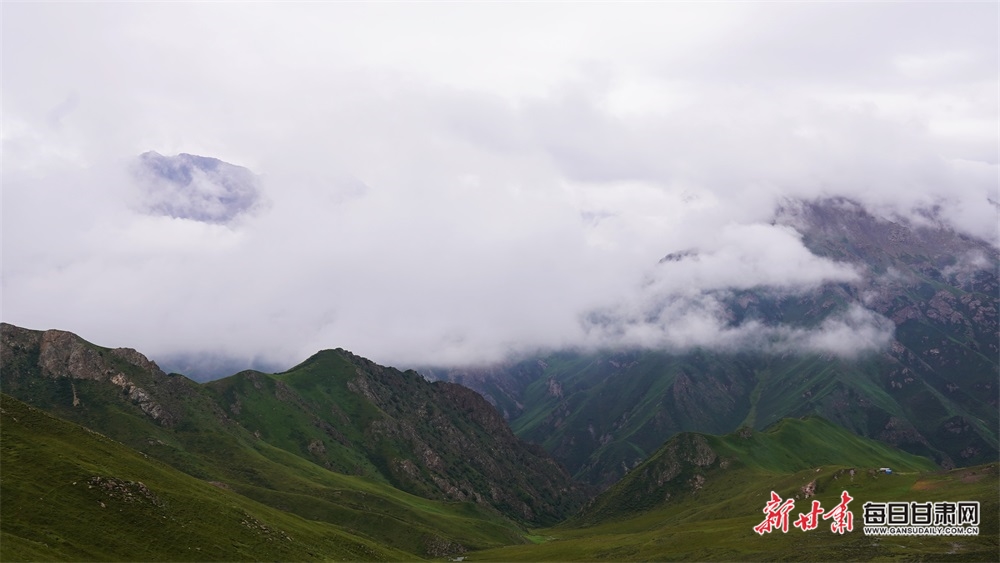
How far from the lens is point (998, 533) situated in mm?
196625

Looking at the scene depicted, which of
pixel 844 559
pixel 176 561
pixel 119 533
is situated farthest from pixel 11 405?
pixel 844 559

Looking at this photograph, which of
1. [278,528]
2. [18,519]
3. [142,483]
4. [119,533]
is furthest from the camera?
[278,528]

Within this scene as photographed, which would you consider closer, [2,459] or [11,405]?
[2,459]

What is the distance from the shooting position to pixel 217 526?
16075cm

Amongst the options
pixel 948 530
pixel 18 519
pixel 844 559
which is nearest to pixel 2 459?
pixel 18 519

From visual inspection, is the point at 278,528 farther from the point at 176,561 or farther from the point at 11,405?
the point at 11,405

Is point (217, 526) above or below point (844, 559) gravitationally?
Answer: above

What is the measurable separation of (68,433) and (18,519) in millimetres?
39760

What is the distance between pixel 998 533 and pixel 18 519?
239694 millimetres

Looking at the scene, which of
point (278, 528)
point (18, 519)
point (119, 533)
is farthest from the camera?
point (278, 528)

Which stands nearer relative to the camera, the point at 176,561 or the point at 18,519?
the point at 18,519

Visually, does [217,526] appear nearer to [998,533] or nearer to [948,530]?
[948,530]

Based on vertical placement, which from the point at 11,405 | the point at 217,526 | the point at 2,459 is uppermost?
the point at 11,405

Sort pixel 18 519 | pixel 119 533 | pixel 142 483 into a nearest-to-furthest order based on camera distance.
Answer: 1. pixel 18 519
2. pixel 119 533
3. pixel 142 483
